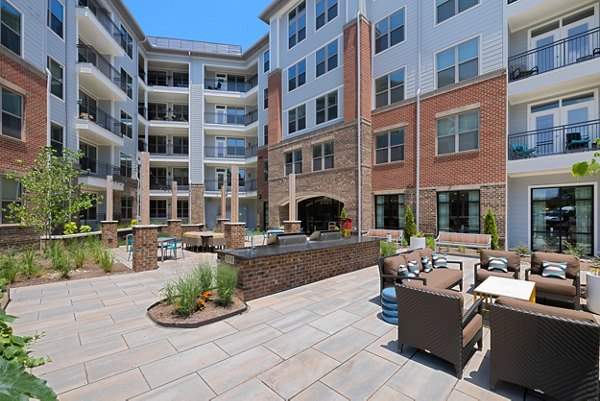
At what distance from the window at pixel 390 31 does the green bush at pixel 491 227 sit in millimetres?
10390

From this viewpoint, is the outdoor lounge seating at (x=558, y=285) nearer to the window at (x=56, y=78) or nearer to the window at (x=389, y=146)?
the window at (x=389, y=146)

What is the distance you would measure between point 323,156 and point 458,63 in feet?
27.9

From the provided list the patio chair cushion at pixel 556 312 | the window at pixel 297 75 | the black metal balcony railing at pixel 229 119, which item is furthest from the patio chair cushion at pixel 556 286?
the black metal balcony railing at pixel 229 119

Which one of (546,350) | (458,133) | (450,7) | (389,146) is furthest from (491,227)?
(450,7)

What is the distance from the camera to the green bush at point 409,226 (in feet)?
44.7

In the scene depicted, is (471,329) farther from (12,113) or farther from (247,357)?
(12,113)

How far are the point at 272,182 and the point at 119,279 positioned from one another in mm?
14353

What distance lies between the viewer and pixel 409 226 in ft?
44.9

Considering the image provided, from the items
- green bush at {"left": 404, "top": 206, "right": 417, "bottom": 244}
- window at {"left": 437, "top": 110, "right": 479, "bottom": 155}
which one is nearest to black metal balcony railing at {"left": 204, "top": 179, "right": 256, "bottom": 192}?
green bush at {"left": 404, "top": 206, "right": 417, "bottom": 244}

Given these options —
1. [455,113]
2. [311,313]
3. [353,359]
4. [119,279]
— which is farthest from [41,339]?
[455,113]

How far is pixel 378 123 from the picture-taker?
1599 cm

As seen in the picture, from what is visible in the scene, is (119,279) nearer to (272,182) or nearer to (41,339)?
(41,339)

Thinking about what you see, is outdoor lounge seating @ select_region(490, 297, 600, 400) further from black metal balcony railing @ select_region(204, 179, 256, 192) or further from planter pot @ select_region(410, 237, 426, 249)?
black metal balcony railing @ select_region(204, 179, 256, 192)

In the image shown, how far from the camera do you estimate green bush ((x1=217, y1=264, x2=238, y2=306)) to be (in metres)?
5.20
